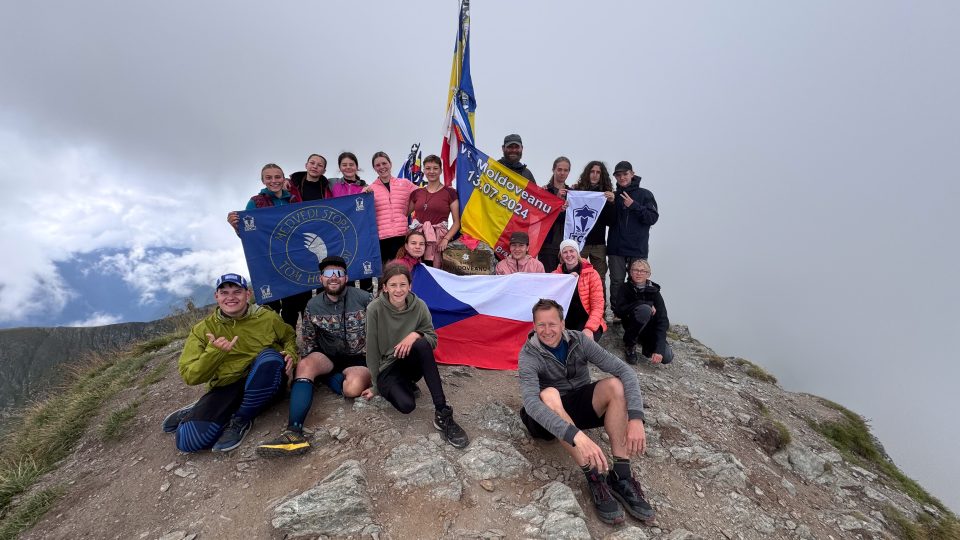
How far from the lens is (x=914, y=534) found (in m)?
5.84

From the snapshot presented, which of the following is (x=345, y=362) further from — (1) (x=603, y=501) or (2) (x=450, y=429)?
(1) (x=603, y=501)

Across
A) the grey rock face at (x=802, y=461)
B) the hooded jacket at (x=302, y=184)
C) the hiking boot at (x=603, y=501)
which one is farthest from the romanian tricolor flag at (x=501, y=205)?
the grey rock face at (x=802, y=461)

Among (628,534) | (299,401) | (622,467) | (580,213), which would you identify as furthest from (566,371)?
(580,213)

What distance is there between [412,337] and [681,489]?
422cm

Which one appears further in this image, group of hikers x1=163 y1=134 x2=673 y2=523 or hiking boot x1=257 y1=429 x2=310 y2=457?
hiking boot x1=257 y1=429 x2=310 y2=457

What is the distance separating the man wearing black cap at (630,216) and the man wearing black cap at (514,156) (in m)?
2.23

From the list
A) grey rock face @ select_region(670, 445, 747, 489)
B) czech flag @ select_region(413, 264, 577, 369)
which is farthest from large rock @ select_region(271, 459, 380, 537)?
grey rock face @ select_region(670, 445, 747, 489)

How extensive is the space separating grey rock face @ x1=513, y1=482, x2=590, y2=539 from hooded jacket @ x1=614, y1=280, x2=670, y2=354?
5184mm

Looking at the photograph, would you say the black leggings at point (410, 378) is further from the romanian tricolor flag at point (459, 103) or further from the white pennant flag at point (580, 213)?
the romanian tricolor flag at point (459, 103)

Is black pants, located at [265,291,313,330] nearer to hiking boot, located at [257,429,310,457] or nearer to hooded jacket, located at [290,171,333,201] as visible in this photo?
hooded jacket, located at [290,171,333,201]

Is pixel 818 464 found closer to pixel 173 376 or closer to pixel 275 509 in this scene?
pixel 275 509

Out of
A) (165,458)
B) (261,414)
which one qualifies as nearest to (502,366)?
(261,414)

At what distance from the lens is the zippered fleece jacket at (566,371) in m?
4.15

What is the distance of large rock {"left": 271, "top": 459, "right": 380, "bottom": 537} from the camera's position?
359 cm
